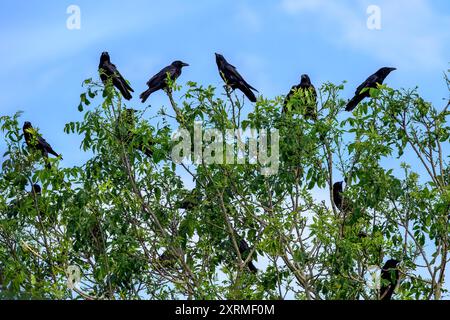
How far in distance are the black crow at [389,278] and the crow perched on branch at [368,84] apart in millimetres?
3286

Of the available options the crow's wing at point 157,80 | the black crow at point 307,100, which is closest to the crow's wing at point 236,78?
the black crow at point 307,100

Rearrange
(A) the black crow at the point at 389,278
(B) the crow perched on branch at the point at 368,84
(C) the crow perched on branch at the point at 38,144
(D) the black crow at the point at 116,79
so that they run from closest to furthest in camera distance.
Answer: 1. (A) the black crow at the point at 389,278
2. (C) the crow perched on branch at the point at 38,144
3. (D) the black crow at the point at 116,79
4. (B) the crow perched on branch at the point at 368,84

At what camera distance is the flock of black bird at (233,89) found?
47.8 ft

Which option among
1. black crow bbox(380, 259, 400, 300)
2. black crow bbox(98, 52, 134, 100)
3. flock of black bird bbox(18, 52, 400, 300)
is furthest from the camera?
black crow bbox(98, 52, 134, 100)

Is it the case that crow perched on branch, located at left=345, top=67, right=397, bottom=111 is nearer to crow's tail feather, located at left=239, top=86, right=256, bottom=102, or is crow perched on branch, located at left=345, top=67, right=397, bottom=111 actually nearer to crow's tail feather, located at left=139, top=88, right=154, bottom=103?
crow's tail feather, located at left=239, top=86, right=256, bottom=102

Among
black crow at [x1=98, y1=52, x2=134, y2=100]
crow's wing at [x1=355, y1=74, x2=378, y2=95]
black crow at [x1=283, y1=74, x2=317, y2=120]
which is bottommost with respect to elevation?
black crow at [x1=283, y1=74, x2=317, y2=120]

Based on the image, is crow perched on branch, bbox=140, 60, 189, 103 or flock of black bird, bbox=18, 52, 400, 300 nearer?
flock of black bird, bbox=18, 52, 400, 300

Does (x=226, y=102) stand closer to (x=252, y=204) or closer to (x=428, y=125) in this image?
(x=252, y=204)

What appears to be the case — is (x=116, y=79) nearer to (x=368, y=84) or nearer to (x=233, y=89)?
(x=233, y=89)

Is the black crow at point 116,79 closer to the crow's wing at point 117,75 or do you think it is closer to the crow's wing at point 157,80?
the crow's wing at point 117,75

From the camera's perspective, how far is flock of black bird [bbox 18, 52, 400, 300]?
14570 mm

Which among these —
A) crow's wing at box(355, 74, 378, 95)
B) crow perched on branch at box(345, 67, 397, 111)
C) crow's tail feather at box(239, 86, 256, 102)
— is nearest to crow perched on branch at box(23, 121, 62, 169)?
crow's tail feather at box(239, 86, 256, 102)

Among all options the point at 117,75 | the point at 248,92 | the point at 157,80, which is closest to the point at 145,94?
the point at 157,80
